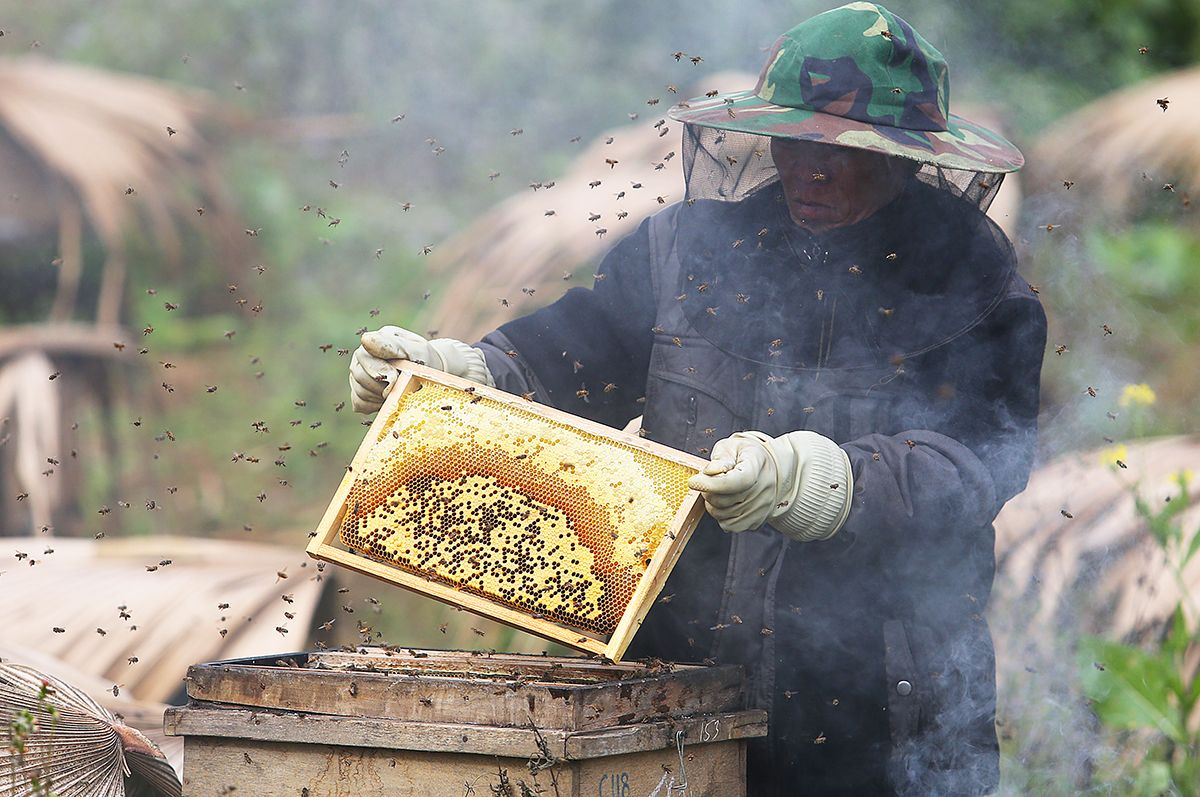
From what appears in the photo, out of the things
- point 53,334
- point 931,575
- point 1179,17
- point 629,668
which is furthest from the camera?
point 1179,17

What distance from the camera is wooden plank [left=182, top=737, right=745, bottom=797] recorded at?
249 centimetres

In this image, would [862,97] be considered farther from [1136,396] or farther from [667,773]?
[1136,396]

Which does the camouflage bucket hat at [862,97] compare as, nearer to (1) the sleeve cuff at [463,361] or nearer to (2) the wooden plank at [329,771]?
(1) the sleeve cuff at [463,361]

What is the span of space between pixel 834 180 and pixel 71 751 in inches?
95.5

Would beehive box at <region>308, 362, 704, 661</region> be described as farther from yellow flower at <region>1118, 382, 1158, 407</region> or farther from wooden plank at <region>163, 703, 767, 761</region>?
yellow flower at <region>1118, 382, 1158, 407</region>

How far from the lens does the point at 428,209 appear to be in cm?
773

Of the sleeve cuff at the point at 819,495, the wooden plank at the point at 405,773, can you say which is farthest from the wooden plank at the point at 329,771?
the sleeve cuff at the point at 819,495

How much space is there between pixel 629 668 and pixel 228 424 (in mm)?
5239

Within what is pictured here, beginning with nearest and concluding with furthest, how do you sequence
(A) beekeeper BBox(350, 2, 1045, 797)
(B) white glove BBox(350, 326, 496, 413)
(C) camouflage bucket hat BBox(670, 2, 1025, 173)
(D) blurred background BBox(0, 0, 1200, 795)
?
(C) camouflage bucket hat BBox(670, 2, 1025, 173) → (A) beekeeper BBox(350, 2, 1045, 797) → (B) white glove BBox(350, 326, 496, 413) → (D) blurred background BBox(0, 0, 1200, 795)

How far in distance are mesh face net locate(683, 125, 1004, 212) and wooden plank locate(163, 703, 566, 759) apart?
1.71 metres

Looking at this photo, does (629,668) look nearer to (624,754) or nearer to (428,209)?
(624,754)

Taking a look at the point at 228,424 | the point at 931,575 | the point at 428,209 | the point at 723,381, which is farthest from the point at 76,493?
the point at 931,575

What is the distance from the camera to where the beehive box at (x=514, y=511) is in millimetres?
2846

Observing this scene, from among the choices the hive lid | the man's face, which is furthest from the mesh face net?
the hive lid
